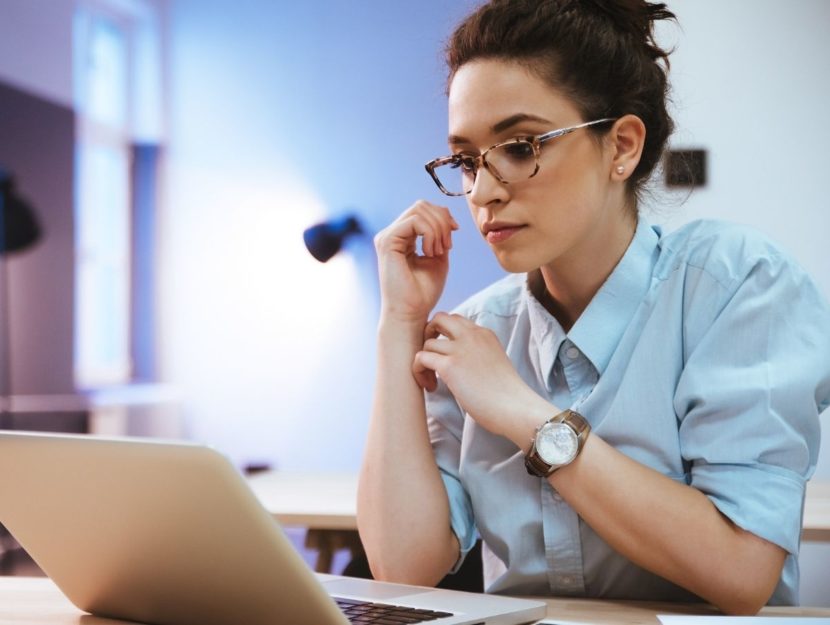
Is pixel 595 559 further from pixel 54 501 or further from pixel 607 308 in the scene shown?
pixel 54 501

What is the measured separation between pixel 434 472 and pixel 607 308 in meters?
0.31

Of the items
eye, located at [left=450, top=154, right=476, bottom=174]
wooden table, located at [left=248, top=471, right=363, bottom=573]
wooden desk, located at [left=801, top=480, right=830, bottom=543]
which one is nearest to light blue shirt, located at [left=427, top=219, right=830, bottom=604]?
eye, located at [left=450, top=154, right=476, bottom=174]

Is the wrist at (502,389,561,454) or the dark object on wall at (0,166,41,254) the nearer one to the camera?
the wrist at (502,389,561,454)

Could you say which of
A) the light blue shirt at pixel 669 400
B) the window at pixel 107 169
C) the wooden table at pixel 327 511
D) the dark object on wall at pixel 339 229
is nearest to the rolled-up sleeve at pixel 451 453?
the light blue shirt at pixel 669 400

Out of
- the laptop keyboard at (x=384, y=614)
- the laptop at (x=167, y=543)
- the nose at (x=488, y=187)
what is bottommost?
the laptop keyboard at (x=384, y=614)

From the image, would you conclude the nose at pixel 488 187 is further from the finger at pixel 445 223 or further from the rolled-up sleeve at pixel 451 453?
the rolled-up sleeve at pixel 451 453

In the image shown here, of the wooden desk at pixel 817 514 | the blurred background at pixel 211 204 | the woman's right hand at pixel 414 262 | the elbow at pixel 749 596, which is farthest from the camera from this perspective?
the blurred background at pixel 211 204

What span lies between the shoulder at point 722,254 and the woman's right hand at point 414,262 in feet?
1.02

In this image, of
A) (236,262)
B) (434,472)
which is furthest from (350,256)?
(434,472)

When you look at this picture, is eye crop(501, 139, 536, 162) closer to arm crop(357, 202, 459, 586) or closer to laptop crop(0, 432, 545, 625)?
arm crop(357, 202, 459, 586)

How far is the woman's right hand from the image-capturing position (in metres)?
1.38

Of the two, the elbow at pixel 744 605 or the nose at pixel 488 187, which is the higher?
the nose at pixel 488 187

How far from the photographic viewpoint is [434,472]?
131 cm

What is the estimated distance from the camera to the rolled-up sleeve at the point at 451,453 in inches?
52.4
